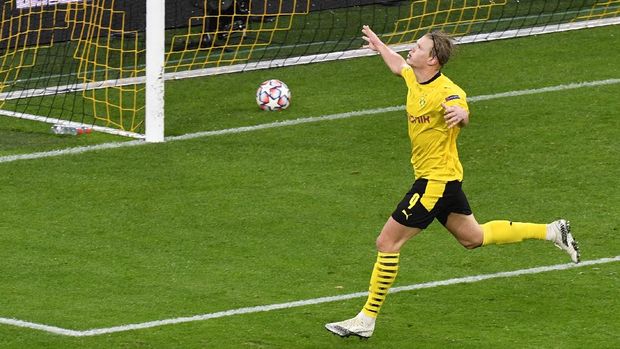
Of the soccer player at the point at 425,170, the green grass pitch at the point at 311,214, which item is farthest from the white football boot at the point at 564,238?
the soccer player at the point at 425,170

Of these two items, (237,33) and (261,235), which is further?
(237,33)

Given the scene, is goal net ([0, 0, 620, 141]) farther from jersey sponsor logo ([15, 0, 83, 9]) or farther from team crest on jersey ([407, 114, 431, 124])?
team crest on jersey ([407, 114, 431, 124])

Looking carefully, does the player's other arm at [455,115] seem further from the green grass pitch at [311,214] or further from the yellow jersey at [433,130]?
the green grass pitch at [311,214]

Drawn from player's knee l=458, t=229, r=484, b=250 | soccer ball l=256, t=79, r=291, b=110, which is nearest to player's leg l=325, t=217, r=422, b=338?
player's knee l=458, t=229, r=484, b=250

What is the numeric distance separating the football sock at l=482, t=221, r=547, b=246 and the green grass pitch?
496mm

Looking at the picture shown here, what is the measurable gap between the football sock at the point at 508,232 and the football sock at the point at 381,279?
32.1 inches

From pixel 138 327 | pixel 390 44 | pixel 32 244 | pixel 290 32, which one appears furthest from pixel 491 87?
pixel 138 327

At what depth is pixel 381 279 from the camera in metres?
9.30

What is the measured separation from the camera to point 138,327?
974 cm

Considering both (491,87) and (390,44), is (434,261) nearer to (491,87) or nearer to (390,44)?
(491,87)

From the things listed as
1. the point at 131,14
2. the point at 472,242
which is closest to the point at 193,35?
the point at 131,14

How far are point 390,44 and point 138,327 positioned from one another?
8.90m

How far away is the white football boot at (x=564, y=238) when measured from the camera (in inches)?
397

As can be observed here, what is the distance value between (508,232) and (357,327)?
4.40 ft
